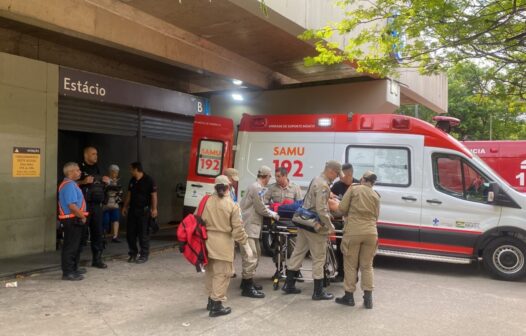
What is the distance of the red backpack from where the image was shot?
4.88m

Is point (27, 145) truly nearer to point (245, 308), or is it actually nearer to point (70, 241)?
point (70, 241)

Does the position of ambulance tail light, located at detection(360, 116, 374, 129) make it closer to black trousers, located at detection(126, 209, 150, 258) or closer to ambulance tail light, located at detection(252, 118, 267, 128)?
ambulance tail light, located at detection(252, 118, 267, 128)

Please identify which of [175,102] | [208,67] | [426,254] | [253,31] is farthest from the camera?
[175,102]

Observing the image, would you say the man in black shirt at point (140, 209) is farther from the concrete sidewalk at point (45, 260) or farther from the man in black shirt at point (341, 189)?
the man in black shirt at point (341, 189)

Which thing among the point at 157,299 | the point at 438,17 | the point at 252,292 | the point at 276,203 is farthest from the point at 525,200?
the point at 157,299

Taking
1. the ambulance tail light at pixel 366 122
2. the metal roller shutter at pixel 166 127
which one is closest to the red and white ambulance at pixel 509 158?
the ambulance tail light at pixel 366 122

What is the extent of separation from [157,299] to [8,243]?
333cm

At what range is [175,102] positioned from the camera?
1093 cm

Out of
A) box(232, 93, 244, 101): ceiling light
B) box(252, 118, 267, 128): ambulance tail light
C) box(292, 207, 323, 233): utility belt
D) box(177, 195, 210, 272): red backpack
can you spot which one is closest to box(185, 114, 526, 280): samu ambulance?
box(252, 118, 267, 128): ambulance tail light

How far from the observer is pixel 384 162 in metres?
7.67

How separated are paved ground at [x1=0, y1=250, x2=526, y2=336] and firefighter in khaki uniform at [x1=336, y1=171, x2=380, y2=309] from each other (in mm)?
274

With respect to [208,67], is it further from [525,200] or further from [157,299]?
[525,200]

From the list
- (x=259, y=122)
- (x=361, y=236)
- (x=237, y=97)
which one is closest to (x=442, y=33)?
(x=259, y=122)

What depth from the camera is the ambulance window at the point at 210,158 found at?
29.2ft
